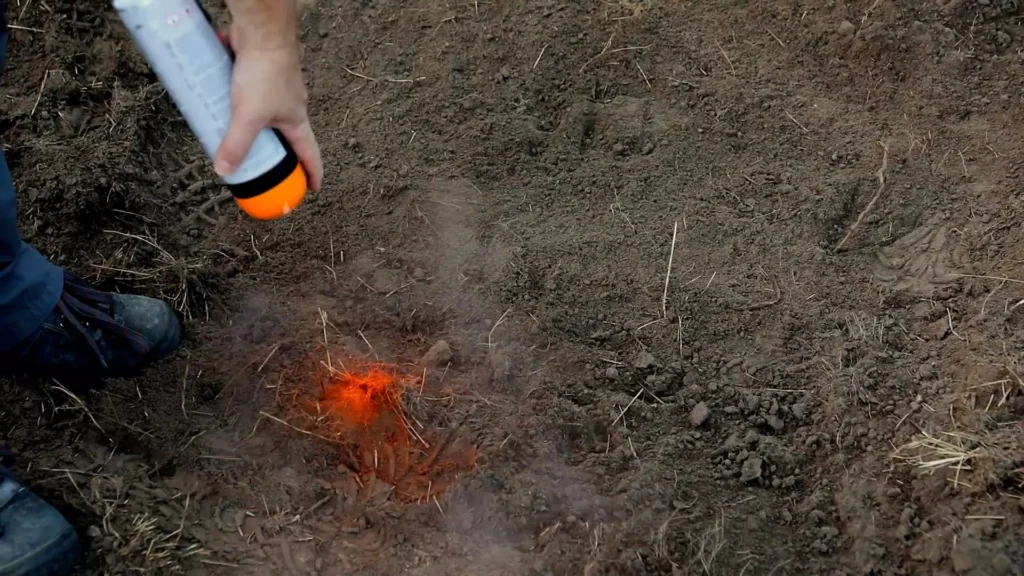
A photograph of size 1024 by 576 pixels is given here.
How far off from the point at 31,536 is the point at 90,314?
61 centimetres

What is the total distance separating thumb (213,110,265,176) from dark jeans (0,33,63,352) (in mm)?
694

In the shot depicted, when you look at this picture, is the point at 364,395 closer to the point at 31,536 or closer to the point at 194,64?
the point at 31,536

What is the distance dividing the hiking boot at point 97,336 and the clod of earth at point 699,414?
1468mm

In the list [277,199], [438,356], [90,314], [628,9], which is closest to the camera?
[277,199]

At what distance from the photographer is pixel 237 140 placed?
59.1 inches

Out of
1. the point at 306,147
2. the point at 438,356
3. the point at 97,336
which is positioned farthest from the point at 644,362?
the point at 97,336

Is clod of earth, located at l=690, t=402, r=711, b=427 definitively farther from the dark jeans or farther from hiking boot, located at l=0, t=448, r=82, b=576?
the dark jeans

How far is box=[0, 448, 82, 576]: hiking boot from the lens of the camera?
1.71 meters

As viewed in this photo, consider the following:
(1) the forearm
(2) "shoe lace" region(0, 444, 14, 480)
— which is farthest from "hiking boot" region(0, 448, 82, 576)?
(1) the forearm

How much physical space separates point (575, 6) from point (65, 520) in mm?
2448

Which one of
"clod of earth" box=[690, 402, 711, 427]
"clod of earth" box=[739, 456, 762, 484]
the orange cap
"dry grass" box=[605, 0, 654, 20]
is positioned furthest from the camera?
"dry grass" box=[605, 0, 654, 20]

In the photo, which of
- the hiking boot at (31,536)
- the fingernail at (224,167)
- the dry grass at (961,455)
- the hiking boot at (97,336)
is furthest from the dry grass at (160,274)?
the dry grass at (961,455)

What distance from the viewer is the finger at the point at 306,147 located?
1.65 m

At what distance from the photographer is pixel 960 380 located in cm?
207
